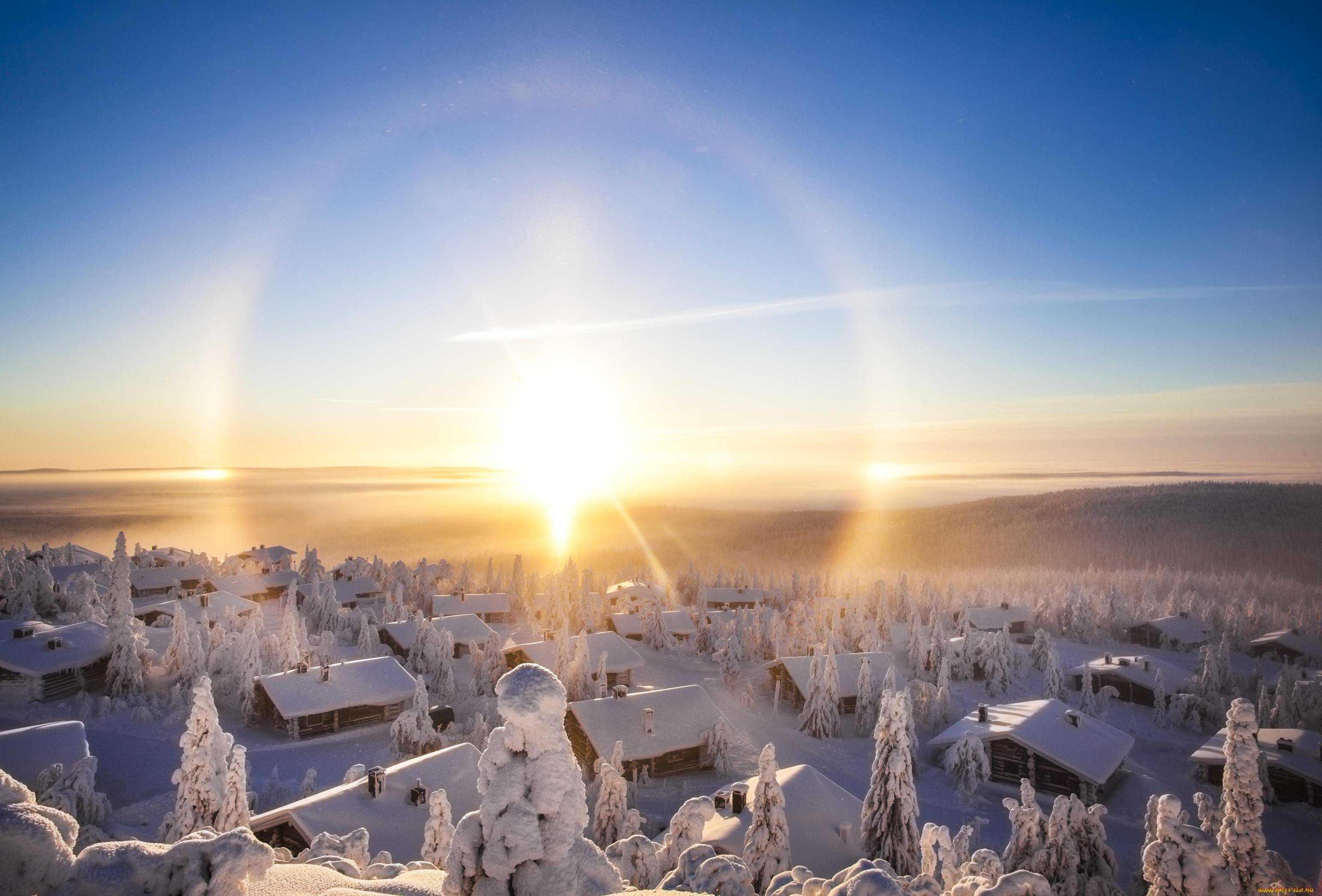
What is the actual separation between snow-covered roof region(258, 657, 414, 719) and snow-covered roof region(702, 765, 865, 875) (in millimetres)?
24805

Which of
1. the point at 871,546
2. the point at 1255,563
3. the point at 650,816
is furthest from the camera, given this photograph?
the point at 871,546

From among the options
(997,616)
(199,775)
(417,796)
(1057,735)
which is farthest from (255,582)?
(997,616)

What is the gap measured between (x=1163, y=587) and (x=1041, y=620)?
4399cm

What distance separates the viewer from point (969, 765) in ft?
112

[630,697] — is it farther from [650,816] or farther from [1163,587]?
[1163,587]

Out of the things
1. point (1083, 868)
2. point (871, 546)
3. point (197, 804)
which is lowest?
point (871, 546)

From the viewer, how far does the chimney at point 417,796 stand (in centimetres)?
2333

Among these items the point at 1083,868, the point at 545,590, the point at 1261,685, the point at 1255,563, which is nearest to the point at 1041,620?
the point at 1261,685

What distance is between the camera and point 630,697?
3759 cm


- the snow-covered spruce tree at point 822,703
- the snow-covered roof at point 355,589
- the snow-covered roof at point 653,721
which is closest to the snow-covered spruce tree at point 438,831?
the snow-covered roof at point 653,721

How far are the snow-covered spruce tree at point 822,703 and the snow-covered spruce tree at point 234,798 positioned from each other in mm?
33131

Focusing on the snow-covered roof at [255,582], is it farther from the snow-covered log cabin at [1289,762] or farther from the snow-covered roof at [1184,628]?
the snow-covered roof at [1184,628]

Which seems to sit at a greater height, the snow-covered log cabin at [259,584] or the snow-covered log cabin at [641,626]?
the snow-covered log cabin at [259,584]

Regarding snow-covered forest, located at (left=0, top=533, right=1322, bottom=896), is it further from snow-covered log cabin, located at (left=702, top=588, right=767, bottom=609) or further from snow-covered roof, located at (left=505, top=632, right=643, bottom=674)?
snow-covered log cabin, located at (left=702, top=588, right=767, bottom=609)
